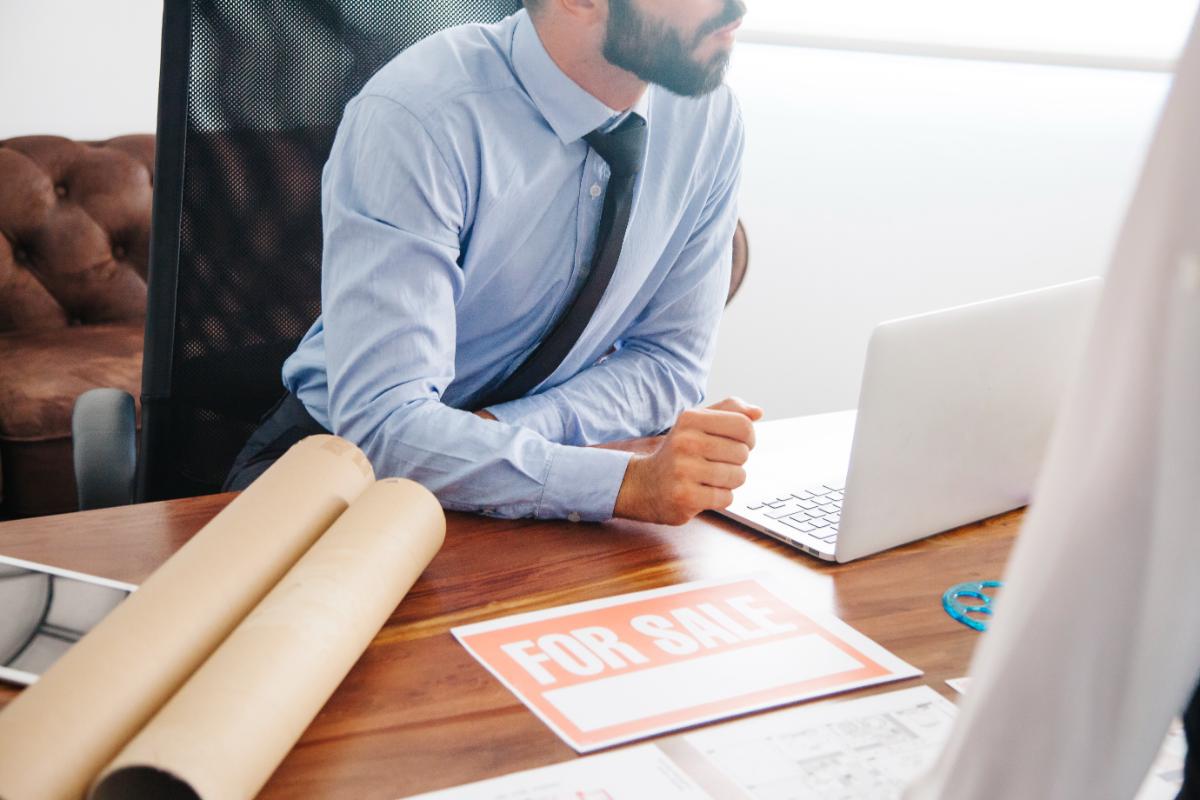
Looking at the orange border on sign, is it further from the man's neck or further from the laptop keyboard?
the man's neck

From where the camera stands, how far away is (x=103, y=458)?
3.95 ft

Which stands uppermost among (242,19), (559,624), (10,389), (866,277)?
(242,19)

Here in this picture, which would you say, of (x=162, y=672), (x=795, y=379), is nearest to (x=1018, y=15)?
(x=795, y=379)

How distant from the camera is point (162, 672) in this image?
0.60 m

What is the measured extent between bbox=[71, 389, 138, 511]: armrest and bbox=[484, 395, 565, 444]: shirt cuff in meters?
0.38

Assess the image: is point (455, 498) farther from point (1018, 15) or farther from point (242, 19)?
point (1018, 15)

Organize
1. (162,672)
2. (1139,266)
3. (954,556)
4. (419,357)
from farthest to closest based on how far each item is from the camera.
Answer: (419,357), (954,556), (162,672), (1139,266)

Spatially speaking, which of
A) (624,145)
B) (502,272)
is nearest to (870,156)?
(624,145)

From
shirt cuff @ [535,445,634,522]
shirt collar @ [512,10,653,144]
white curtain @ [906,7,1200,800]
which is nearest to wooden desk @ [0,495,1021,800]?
shirt cuff @ [535,445,634,522]

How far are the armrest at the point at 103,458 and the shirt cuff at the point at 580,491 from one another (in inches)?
18.8

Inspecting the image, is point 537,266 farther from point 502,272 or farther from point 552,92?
point 552,92

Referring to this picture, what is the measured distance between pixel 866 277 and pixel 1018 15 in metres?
0.67

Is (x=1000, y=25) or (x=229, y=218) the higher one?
(x=1000, y=25)

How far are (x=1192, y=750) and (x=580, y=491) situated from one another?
643mm
